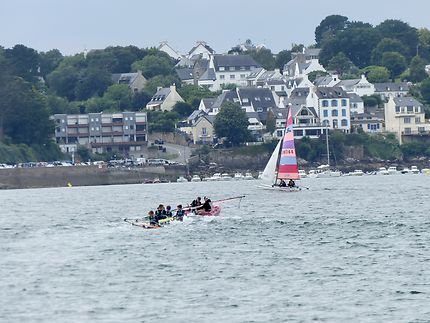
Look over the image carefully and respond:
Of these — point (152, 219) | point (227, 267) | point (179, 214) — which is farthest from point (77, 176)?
point (227, 267)

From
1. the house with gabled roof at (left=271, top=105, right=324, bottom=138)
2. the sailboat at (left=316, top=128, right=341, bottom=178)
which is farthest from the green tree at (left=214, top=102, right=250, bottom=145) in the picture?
the sailboat at (left=316, top=128, right=341, bottom=178)

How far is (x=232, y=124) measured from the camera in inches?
7397

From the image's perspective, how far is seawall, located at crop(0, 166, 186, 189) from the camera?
16388 cm

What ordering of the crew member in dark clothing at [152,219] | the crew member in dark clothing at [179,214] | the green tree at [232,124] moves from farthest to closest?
the green tree at [232,124] → the crew member in dark clothing at [179,214] → the crew member in dark clothing at [152,219]

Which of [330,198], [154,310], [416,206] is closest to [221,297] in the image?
[154,310]

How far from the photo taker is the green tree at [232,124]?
617 ft

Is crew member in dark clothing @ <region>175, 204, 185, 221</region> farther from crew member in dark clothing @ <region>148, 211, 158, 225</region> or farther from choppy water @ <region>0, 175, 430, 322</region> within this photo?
crew member in dark clothing @ <region>148, 211, 158, 225</region>

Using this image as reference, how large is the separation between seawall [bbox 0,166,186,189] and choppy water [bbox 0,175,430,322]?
70892 millimetres

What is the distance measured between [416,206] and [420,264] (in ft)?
123

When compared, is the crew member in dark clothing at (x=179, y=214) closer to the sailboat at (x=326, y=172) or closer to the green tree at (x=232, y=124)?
the sailboat at (x=326, y=172)

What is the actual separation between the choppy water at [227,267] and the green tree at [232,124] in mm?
94972

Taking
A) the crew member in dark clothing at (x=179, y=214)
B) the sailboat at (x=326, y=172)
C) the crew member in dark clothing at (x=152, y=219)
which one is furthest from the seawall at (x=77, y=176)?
the crew member in dark clothing at (x=152, y=219)

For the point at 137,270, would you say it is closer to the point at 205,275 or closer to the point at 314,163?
the point at 205,275

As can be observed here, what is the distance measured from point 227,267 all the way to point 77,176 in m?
112
